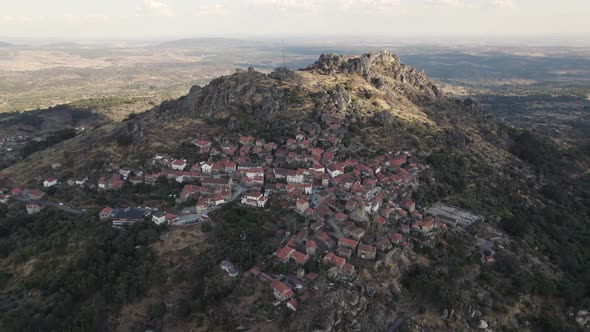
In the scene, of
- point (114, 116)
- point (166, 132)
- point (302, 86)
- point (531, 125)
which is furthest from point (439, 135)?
point (114, 116)

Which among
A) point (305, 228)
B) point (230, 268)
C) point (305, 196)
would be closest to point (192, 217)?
point (230, 268)

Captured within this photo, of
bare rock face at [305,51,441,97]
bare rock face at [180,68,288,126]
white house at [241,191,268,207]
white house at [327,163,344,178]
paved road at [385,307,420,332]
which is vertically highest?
bare rock face at [305,51,441,97]

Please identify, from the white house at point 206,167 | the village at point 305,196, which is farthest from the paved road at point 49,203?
the white house at point 206,167

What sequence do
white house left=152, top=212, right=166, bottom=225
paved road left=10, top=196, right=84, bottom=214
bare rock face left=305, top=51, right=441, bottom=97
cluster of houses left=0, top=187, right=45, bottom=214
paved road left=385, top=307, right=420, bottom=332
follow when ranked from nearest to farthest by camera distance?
paved road left=385, top=307, right=420, bottom=332 < white house left=152, top=212, right=166, bottom=225 < paved road left=10, top=196, right=84, bottom=214 < cluster of houses left=0, top=187, right=45, bottom=214 < bare rock face left=305, top=51, right=441, bottom=97

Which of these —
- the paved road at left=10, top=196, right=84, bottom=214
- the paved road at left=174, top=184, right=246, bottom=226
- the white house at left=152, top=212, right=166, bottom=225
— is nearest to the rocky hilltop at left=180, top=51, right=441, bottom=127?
the paved road at left=174, top=184, right=246, bottom=226

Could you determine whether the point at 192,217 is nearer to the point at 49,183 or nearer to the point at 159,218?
the point at 159,218

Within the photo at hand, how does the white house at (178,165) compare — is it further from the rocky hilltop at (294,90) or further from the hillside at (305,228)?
the rocky hilltop at (294,90)

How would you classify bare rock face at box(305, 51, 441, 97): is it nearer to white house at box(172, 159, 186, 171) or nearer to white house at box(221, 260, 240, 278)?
white house at box(172, 159, 186, 171)
